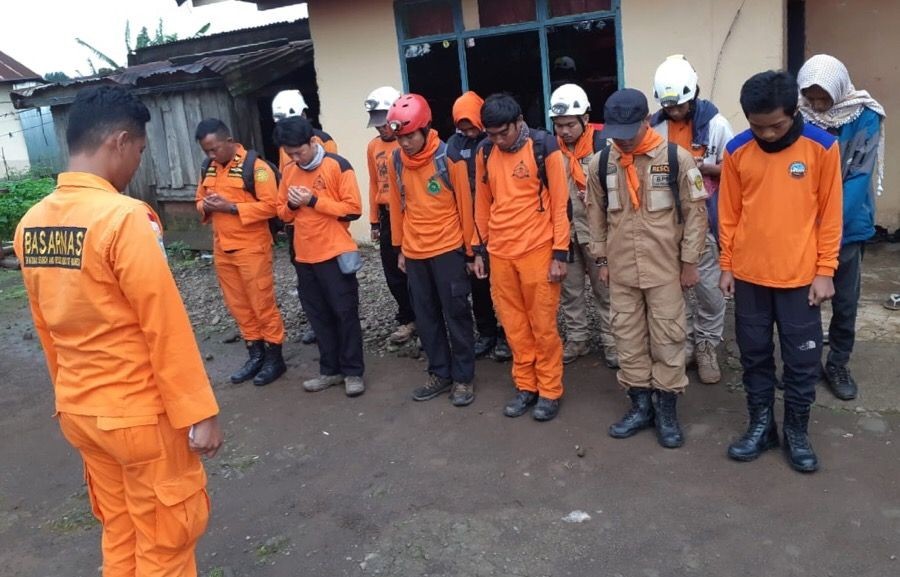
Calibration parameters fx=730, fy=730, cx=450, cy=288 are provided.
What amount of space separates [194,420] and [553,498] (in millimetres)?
1884

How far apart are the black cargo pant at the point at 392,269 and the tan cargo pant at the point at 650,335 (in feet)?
6.84

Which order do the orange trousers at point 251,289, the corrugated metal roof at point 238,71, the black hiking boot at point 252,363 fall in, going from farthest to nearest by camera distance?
the corrugated metal roof at point 238,71 < the black hiking boot at point 252,363 < the orange trousers at point 251,289

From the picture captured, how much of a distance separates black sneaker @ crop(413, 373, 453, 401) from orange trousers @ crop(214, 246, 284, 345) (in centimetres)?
124

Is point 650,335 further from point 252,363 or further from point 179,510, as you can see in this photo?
point 252,363

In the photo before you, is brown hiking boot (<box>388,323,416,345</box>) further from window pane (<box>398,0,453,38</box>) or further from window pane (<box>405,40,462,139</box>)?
window pane (<box>398,0,453,38</box>)

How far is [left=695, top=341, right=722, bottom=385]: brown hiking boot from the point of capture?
4.55m

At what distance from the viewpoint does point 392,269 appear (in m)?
5.80

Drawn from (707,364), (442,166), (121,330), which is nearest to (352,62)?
(442,166)

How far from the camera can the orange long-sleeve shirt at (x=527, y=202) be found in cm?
407

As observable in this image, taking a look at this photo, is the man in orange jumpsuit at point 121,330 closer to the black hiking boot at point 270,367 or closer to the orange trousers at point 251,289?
the orange trousers at point 251,289

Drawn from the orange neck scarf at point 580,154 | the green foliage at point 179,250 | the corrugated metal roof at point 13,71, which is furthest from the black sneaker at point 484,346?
the corrugated metal roof at point 13,71

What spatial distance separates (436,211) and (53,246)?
8.23 ft

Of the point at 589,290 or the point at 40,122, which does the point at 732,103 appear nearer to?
the point at 589,290

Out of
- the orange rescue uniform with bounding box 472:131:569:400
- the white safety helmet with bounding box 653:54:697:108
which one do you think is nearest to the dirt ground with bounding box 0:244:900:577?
the orange rescue uniform with bounding box 472:131:569:400
